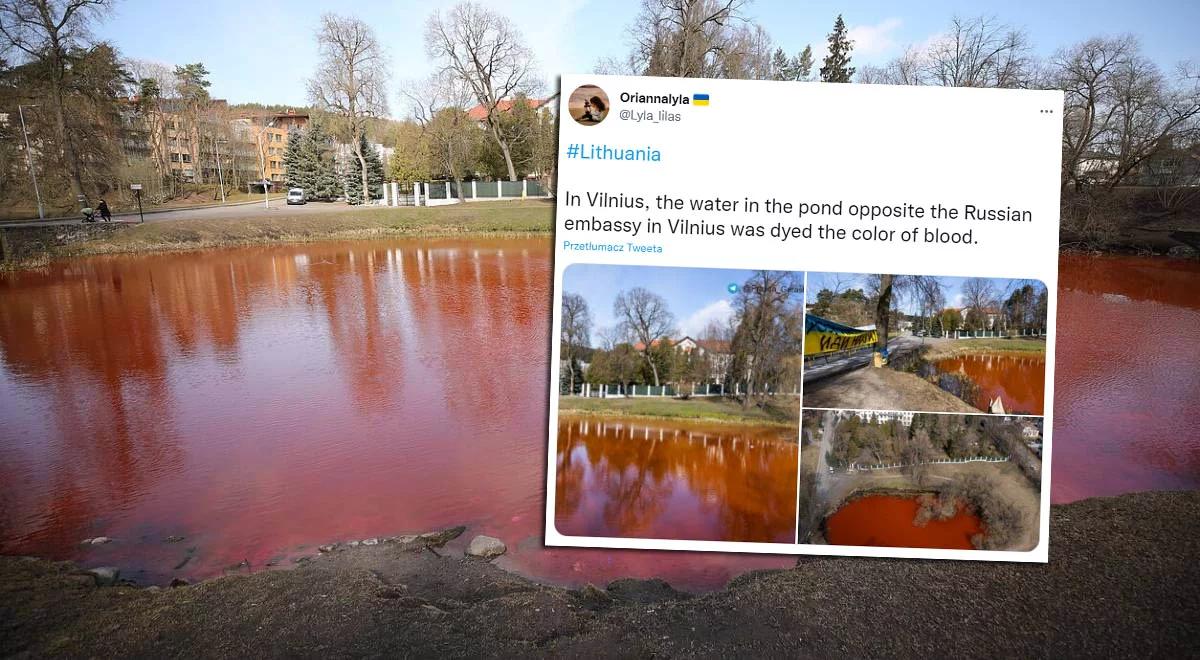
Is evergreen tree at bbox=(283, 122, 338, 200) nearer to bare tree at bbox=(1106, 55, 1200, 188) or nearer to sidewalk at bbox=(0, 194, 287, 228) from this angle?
sidewalk at bbox=(0, 194, 287, 228)

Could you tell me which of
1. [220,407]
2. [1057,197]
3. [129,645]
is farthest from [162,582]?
[1057,197]

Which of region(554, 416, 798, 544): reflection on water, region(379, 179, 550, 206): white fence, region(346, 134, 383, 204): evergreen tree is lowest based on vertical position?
A: region(554, 416, 798, 544): reflection on water

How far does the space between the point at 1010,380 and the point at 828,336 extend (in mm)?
892

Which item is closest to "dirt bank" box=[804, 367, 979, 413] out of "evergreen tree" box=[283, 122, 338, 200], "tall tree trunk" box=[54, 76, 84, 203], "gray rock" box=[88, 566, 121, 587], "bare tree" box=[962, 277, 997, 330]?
"bare tree" box=[962, 277, 997, 330]

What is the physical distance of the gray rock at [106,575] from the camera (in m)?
5.07

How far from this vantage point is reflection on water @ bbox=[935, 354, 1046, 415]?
294 centimetres

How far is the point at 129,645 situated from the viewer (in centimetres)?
388

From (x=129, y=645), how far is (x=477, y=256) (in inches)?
700

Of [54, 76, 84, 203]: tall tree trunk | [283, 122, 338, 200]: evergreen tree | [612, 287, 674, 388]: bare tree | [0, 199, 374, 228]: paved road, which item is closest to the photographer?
[612, 287, 674, 388]: bare tree

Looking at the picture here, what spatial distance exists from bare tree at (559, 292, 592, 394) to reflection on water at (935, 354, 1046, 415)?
1.95 meters

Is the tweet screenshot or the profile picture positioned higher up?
the profile picture

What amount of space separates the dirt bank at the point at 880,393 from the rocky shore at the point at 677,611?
4.95 feet

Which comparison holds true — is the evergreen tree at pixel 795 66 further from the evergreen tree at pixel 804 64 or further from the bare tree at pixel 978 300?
the bare tree at pixel 978 300

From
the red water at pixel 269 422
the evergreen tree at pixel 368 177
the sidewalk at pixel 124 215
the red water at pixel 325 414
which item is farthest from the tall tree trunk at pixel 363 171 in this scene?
the red water at pixel 269 422
